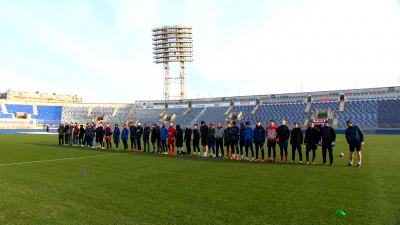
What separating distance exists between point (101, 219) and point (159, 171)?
14.5ft

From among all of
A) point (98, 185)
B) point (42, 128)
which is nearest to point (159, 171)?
point (98, 185)

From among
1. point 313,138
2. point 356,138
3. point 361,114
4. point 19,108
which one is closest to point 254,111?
point 361,114

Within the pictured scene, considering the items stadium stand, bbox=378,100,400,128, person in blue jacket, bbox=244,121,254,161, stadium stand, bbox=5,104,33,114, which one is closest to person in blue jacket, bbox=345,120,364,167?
person in blue jacket, bbox=244,121,254,161

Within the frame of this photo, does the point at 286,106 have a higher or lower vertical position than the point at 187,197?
higher

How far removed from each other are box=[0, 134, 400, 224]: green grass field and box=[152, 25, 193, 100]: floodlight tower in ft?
175

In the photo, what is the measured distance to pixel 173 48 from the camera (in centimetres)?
6081

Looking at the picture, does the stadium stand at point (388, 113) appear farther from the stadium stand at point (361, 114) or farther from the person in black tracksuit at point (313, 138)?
the person in black tracksuit at point (313, 138)

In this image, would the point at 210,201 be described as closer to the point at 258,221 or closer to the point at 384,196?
the point at 258,221

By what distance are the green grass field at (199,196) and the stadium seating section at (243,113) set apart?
37.3 m

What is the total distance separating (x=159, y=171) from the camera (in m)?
8.76

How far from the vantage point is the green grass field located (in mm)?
4387

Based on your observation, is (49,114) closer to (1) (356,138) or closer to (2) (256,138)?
(2) (256,138)

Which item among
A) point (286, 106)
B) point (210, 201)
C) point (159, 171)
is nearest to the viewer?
point (210, 201)

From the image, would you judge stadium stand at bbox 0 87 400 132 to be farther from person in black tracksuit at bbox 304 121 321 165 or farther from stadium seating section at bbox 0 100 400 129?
person in black tracksuit at bbox 304 121 321 165
